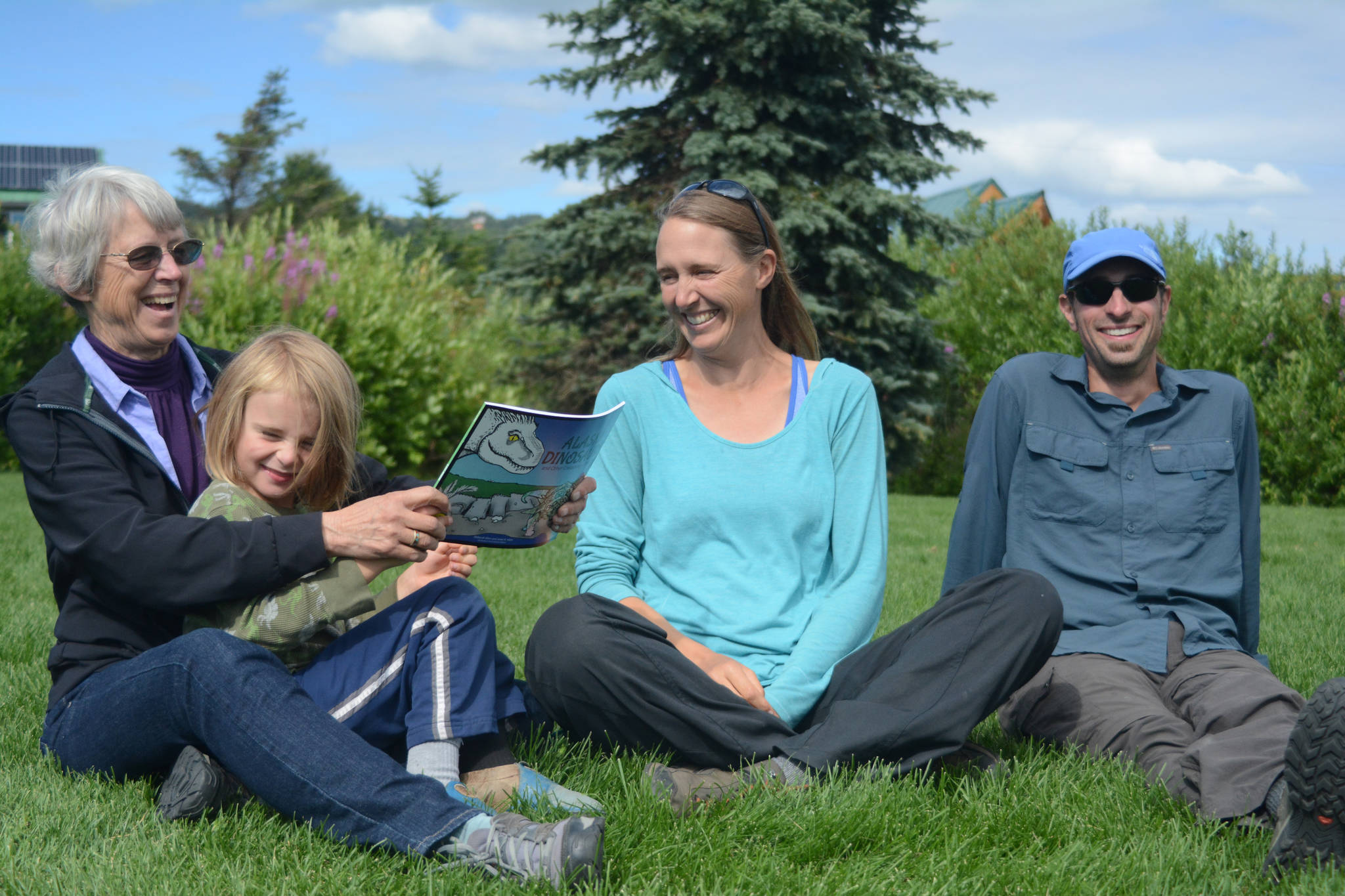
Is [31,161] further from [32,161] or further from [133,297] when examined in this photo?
[133,297]

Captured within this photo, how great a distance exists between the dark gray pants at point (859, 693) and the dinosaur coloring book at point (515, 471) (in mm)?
274

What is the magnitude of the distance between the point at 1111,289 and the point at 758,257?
1157mm

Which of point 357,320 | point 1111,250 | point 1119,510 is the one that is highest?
point 357,320

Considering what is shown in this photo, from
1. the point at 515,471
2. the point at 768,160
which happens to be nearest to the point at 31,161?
the point at 768,160

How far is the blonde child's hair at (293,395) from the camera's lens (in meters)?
Answer: 2.84

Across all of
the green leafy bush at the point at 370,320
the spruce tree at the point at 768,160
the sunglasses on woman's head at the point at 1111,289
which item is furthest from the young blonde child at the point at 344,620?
the spruce tree at the point at 768,160

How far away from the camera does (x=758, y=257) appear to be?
3.55 metres

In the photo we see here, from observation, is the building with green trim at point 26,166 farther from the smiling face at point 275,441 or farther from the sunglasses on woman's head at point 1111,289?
the sunglasses on woman's head at point 1111,289

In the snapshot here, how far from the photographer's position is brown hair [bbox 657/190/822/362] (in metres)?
3.45

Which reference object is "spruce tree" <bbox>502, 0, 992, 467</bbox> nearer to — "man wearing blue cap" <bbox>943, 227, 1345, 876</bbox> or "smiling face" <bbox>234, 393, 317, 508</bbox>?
"man wearing blue cap" <bbox>943, 227, 1345, 876</bbox>

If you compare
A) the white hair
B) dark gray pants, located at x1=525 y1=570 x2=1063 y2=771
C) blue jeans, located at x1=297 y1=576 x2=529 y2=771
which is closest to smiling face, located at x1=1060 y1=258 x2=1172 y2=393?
dark gray pants, located at x1=525 y1=570 x2=1063 y2=771

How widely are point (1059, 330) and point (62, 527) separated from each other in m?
16.0

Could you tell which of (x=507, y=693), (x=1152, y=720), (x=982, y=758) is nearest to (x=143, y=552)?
(x=507, y=693)

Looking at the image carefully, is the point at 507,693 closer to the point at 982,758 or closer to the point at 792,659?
the point at 792,659
